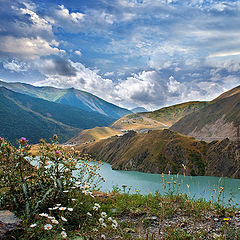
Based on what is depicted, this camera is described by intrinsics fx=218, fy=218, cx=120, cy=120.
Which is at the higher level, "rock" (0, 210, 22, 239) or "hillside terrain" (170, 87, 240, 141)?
"hillside terrain" (170, 87, 240, 141)

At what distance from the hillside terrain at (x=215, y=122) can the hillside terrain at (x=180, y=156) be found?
121ft

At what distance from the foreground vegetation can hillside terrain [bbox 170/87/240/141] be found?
81098 mm

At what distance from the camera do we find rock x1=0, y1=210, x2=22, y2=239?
4222 millimetres

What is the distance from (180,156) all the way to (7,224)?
46.2 m

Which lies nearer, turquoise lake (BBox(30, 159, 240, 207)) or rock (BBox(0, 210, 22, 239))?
rock (BBox(0, 210, 22, 239))

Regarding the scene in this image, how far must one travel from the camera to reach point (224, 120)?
10050 centimetres

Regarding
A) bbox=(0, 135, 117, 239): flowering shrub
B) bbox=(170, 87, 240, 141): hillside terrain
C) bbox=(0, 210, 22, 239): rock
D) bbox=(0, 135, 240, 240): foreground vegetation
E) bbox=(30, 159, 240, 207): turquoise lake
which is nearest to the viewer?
bbox=(0, 210, 22, 239): rock

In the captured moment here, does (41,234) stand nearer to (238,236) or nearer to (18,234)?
(18,234)

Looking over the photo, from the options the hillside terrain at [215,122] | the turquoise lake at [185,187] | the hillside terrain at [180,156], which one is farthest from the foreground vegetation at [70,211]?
the hillside terrain at [215,122]

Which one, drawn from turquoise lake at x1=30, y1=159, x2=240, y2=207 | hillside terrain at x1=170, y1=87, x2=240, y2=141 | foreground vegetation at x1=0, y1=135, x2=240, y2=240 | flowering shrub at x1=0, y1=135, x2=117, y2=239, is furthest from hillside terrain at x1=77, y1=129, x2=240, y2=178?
flowering shrub at x1=0, y1=135, x2=117, y2=239

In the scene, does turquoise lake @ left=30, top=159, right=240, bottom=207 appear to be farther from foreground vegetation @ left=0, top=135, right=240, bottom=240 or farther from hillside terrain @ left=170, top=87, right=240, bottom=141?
hillside terrain @ left=170, top=87, right=240, bottom=141

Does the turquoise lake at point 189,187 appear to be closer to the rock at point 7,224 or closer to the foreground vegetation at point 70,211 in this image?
the foreground vegetation at point 70,211

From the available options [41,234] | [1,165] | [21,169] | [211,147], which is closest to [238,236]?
[41,234]

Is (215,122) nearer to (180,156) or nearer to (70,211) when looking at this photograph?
(180,156)
